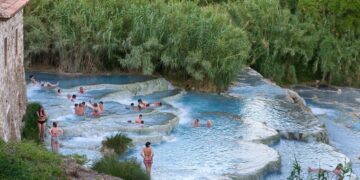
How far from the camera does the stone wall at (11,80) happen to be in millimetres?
21578

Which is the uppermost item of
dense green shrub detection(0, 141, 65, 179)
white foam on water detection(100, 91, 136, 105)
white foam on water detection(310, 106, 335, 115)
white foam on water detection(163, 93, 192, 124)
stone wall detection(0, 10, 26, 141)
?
stone wall detection(0, 10, 26, 141)

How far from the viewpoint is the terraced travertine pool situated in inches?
951

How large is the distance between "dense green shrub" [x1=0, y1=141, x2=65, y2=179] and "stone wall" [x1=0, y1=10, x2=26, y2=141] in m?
2.69

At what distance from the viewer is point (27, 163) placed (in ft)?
56.2

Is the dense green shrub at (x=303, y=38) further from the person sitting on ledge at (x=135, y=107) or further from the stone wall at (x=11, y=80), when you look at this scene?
the stone wall at (x=11, y=80)

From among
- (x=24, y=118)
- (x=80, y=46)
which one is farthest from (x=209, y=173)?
(x=80, y=46)

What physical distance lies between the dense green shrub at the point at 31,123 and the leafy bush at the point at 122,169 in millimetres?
4423

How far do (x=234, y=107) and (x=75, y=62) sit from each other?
29.2ft

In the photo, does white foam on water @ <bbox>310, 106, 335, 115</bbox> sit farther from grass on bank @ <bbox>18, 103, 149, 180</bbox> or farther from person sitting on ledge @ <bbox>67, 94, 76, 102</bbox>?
grass on bank @ <bbox>18, 103, 149, 180</bbox>

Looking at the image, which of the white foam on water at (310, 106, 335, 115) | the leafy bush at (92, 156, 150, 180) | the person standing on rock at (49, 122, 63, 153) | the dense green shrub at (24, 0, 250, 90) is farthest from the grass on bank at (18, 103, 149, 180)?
the white foam on water at (310, 106, 335, 115)

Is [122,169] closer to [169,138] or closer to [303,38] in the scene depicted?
[169,138]

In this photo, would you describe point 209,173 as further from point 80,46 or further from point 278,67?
point 278,67

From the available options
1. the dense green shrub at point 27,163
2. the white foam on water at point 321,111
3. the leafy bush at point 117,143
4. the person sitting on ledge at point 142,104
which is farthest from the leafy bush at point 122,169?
the white foam on water at point 321,111

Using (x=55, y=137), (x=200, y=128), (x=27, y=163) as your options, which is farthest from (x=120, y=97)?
(x=27, y=163)
